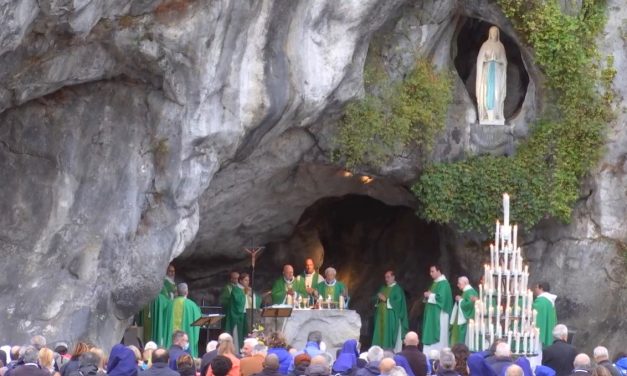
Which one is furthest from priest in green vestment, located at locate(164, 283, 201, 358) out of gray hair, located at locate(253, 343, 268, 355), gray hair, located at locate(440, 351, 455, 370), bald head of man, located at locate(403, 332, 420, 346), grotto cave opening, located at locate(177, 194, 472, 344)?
gray hair, located at locate(440, 351, 455, 370)

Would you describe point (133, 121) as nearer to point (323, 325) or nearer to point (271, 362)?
point (323, 325)

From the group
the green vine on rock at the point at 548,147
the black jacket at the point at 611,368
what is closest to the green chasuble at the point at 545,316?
the green vine on rock at the point at 548,147

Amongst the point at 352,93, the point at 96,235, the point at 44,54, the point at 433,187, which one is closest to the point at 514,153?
the point at 433,187

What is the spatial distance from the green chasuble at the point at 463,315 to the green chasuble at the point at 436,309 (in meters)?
0.24

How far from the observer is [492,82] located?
30.0 metres

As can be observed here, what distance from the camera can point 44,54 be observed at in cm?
2253

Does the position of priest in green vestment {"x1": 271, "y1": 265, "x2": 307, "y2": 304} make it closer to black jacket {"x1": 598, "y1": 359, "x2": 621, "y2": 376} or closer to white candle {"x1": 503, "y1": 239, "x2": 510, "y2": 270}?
white candle {"x1": 503, "y1": 239, "x2": 510, "y2": 270}

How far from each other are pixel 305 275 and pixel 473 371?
1131cm

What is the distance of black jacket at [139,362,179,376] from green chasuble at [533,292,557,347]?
37.2 ft

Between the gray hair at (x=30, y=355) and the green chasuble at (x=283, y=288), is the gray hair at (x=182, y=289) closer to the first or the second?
the green chasuble at (x=283, y=288)

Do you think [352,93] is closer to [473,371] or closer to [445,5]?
[445,5]

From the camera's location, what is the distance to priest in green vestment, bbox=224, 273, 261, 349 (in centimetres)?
2998

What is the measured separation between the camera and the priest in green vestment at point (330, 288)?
2970cm

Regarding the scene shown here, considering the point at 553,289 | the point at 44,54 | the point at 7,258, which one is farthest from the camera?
the point at 553,289
